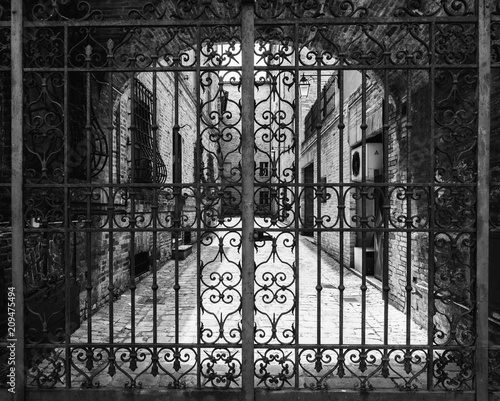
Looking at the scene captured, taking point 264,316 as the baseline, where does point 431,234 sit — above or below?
above

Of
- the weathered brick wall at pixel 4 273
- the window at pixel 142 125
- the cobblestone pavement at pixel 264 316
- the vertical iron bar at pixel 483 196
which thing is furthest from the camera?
the window at pixel 142 125

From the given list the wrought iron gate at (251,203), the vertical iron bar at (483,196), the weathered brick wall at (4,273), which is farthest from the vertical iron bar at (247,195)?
the weathered brick wall at (4,273)

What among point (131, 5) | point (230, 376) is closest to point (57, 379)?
point (230, 376)

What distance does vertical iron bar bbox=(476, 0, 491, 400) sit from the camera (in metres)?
2.88

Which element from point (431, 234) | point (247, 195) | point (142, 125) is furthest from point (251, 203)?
point (142, 125)

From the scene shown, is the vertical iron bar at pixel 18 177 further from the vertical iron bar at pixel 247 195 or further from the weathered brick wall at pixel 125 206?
the vertical iron bar at pixel 247 195

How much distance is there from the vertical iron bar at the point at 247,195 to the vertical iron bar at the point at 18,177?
2034 millimetres

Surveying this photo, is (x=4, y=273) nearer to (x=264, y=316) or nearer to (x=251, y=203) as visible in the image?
(x=251, y=203)

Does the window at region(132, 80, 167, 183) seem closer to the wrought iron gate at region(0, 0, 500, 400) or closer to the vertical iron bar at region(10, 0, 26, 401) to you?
the wrought iron gate at region(0, 0, 500, 400)

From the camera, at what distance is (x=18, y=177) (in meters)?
2.99

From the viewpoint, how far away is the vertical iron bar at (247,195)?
2936 mm

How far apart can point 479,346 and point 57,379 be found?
3.83 m

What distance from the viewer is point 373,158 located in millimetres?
6953

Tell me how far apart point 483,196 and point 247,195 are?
2.11 m
